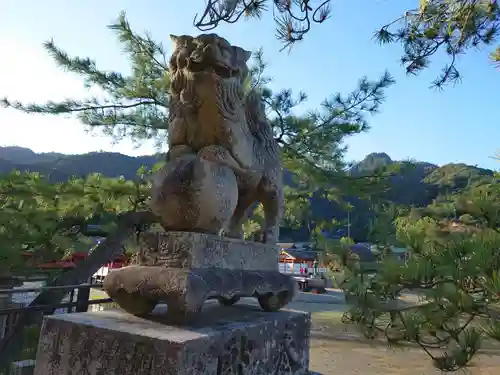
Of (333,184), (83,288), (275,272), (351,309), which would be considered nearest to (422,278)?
(351,309)

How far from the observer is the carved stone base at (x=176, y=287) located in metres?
1.78

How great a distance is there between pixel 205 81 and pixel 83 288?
232 centimetres

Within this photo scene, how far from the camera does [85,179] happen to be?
5.45 meters

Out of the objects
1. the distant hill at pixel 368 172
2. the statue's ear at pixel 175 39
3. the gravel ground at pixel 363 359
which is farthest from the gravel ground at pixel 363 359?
the statue's ear at pixel 175 39

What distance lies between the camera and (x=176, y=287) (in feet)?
5.84

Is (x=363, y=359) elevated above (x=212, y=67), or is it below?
below

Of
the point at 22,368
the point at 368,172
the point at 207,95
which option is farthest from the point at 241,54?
the point at 368,172

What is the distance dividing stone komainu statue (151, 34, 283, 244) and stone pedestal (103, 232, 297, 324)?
0.12 meters

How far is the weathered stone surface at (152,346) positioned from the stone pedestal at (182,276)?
97 mm

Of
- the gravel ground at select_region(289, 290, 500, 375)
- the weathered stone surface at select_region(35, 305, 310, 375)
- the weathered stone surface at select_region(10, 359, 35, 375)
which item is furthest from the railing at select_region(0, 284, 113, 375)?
the gravel ground at select_region(289, 290, 500, 375)

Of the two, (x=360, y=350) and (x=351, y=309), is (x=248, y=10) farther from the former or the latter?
(x=360, y=350)

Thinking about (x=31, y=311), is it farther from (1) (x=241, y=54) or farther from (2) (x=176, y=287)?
(1) (x=241, y=54)

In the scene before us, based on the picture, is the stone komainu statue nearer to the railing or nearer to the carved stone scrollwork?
the carved stone scrollwork

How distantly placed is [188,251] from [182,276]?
17 centimetres
